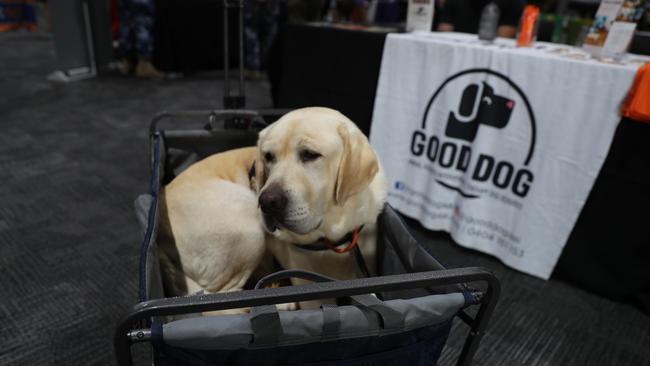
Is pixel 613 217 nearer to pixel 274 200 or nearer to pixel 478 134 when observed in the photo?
pixel 478 134

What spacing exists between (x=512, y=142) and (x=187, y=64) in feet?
16.7

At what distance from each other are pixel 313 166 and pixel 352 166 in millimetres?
114

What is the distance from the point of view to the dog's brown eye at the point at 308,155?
115 centimetres

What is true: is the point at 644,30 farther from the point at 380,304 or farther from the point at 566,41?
the point at 380,304

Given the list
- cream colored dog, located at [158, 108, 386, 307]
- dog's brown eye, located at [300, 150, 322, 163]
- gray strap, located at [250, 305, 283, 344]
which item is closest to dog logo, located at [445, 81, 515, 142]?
cream colored dog, located at [158, 108, 386, 307]

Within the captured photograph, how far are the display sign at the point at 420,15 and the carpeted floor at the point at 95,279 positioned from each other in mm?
1236

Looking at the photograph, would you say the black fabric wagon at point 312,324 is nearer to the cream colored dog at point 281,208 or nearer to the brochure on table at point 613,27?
the cream colored dog at point 281,208

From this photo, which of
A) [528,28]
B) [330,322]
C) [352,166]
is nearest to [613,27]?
[528,28]

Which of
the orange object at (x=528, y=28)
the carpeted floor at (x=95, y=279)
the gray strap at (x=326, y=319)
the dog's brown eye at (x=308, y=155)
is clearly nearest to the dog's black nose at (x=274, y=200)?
the dog's brown eye at (x=308, y=155)

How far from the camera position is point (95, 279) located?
1.72m

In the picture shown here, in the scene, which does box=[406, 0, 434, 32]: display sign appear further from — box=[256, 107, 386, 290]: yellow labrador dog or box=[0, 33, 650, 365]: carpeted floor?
box=[256, 107, 386, 290]: yellow labrador dog

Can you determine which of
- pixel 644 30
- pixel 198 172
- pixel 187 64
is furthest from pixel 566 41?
pixel 187 64

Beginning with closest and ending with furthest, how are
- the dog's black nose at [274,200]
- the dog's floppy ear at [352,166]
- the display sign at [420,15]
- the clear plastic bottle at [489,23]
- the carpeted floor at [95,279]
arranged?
the dog's black nose at [274,200]
the dog's floppy ear at [352,166]
the carpeted floor at [95,279]
the clear plastic bottle at [489,23]
the display sign at [420,15]

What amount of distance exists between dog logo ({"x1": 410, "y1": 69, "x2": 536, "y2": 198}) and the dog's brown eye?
1139 mm
